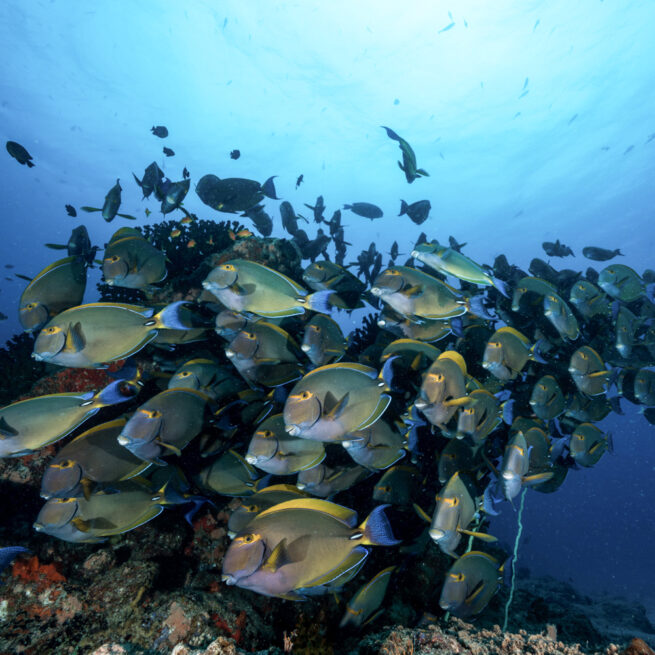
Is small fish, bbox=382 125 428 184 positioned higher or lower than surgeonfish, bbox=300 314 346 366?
higher

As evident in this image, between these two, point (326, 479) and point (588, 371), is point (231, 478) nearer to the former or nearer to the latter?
point (326, 479)

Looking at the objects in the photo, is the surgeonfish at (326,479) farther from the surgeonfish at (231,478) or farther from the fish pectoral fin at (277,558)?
the fish pectoral fin at (277,558)

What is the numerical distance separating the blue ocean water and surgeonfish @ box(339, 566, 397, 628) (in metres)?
30.5

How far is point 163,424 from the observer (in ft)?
8.63

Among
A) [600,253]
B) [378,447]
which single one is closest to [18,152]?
[378,447]

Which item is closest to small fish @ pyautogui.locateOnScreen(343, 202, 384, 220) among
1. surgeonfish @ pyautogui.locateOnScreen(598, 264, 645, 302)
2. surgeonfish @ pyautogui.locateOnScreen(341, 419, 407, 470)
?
surgeonfish @ pyautogui.locateOnScreen(598, 264, 645, 302)

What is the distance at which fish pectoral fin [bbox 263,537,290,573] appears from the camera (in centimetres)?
185

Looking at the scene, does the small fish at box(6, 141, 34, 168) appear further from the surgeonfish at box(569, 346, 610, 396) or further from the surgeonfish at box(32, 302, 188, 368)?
the surgeonfish at box(569, 346, 610, 396)

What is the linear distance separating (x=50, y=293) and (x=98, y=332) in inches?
39.8

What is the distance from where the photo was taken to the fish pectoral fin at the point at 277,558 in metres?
1.85

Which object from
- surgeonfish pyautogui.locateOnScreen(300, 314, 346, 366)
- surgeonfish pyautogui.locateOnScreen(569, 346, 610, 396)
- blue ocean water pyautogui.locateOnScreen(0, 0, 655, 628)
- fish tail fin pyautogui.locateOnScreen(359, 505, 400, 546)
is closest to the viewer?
fish tail fin pyautogui.locateOnScreen(359, 505, 400, 546)

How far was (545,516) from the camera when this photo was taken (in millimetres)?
53125

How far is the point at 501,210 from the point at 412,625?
5276 cm

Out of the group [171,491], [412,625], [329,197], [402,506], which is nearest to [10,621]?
[171,491]
